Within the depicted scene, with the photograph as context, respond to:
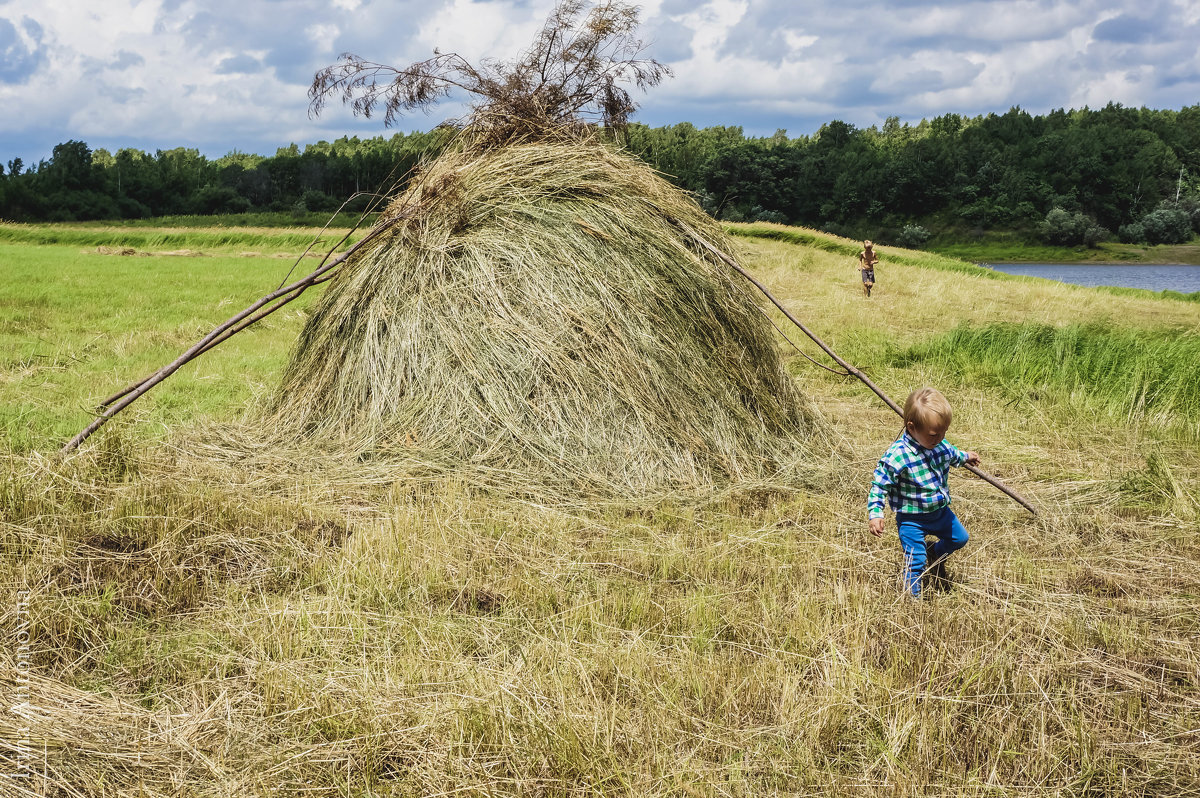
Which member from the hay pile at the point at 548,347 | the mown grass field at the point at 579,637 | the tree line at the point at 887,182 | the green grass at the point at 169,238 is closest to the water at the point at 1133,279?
the tree line at the point at 887,182

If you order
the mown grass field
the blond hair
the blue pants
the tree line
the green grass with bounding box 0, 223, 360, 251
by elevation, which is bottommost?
the mown grass field

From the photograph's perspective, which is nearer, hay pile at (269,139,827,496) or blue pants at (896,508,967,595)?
blue pants at (896,508,967,595)

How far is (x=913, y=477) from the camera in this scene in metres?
4.46

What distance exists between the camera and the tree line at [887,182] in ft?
246

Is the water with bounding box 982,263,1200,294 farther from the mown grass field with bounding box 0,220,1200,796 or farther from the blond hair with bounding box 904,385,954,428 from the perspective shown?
the blond hair with bounding box 904,385,954,428

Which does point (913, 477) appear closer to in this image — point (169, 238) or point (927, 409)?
point (927, 409)

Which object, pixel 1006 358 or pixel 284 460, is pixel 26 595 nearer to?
pixel 284 460

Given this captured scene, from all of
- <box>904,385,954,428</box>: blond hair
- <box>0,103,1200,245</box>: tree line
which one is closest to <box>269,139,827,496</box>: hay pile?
<box>904,385,954,428</box>: blond hair

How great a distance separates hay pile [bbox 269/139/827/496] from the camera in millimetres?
6312

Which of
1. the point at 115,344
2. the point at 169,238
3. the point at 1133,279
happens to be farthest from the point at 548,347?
the point at 1133,279

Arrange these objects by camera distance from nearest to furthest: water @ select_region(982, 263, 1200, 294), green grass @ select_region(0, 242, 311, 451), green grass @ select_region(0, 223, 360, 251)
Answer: green grass @ select_region(0, 242, 311, 451) < green grass @ select_region(0, 223, 360, 251) < water @ select_region(982, 263, 1200, 294)

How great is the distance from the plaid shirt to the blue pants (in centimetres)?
6

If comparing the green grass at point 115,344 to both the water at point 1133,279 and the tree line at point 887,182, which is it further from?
the tree line at point 887,182

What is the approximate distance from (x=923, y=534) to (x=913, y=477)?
34cm
